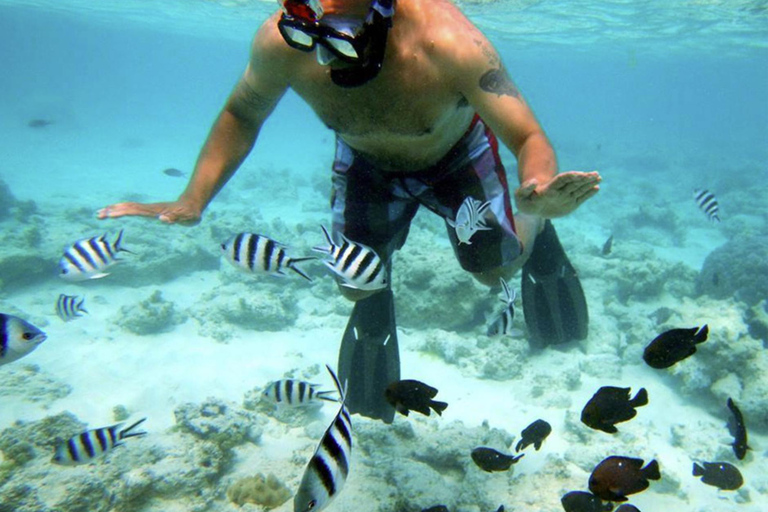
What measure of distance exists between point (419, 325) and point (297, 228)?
7.17 m

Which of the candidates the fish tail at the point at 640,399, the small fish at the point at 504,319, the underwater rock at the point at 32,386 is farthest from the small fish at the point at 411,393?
the underwater rock at the point at 32,386

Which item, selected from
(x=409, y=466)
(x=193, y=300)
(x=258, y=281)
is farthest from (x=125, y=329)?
(x=409, y=466)

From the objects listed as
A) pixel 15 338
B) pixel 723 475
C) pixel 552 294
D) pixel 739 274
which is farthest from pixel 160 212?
pixel 739 274

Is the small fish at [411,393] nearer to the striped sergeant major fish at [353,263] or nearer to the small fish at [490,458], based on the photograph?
the small fish at [490,458]

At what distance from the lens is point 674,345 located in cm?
264

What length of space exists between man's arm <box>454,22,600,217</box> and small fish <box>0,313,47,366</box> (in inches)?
122

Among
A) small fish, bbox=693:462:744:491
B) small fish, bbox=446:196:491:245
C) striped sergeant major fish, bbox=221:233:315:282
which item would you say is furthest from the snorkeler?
small fish, bbox=693:462:744:491

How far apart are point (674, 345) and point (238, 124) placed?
3746mm

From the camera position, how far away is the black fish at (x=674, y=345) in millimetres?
2623

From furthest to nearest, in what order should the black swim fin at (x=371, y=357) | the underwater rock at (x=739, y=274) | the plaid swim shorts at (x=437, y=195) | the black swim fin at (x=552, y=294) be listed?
the underwater rock at (x=739, y=274), the black swim fin at (x=552, y=294), the black swim fin at (x=371, y=357), the plaid swim shorts at (x=437, y=195)

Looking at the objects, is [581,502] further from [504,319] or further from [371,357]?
[371,357]

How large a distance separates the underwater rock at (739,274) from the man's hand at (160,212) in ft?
33.4

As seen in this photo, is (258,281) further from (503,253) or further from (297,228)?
(503,253)

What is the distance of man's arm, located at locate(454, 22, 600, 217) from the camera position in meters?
2.36
